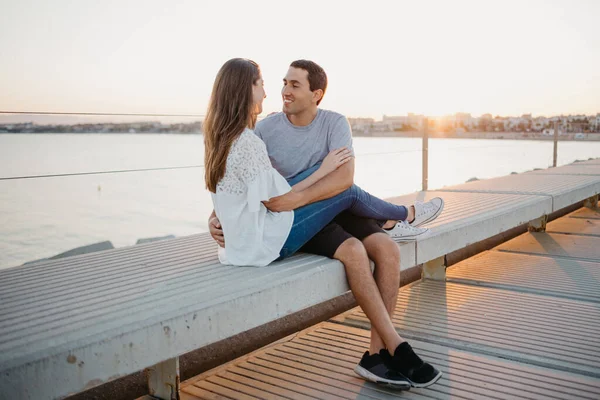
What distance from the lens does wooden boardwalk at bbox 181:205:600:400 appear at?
2.02 metres

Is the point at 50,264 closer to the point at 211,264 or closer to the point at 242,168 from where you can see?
the point at 211,264

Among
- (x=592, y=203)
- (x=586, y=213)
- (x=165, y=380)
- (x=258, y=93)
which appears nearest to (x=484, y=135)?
(x=592, y=203)

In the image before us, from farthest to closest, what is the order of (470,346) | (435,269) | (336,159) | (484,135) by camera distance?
(484,135)
(435,269)
(470,346)
(336,159)

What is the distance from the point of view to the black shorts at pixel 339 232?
86.2 inches

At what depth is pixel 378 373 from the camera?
2.04 meters

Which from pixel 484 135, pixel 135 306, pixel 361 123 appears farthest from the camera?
pixel 484 135

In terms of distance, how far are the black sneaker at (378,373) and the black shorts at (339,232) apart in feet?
1.27

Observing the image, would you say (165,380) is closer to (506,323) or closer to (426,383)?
(426,383)

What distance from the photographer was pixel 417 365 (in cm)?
200

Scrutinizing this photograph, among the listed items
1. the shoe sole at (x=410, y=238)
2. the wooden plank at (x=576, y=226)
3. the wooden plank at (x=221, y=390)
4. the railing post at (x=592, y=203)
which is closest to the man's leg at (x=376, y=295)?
the shoe sole at (x=410, y=238)

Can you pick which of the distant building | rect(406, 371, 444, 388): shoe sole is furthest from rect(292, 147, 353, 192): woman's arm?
the distant building

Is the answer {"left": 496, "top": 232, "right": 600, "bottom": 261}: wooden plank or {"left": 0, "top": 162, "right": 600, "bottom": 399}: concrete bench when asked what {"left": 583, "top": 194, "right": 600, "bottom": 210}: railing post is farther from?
{"left": 0, "top": 162, "right": 600, "bottom": 399}: concrete bench

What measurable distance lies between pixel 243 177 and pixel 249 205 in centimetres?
10

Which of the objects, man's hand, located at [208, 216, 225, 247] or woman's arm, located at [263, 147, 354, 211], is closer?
woman's arm, located at [263, 147, 354, 211]
